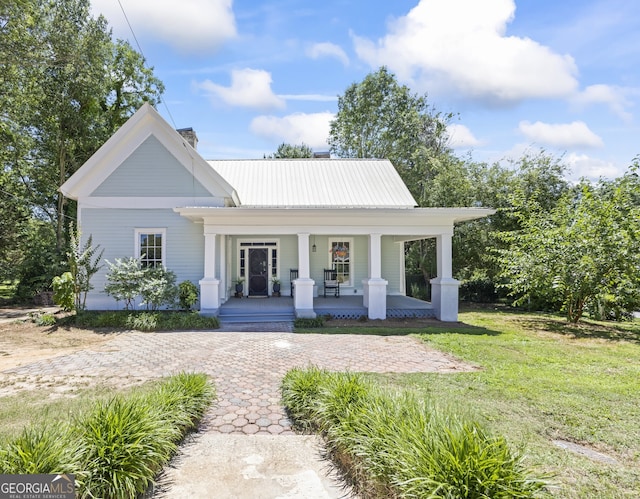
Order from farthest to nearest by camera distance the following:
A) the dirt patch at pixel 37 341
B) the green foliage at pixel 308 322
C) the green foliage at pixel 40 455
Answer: the green foliage at pixel 308 322, the dirt patch at pixel 37 341, the green foliage at pixel 40 455

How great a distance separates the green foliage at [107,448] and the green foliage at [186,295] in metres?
7.61

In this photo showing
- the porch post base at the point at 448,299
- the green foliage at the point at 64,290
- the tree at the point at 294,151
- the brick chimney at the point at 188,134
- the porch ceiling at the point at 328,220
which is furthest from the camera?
the tree at the point at 294,151

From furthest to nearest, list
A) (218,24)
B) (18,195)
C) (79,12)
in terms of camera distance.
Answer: (18,195)
(79,12)
(218,24)

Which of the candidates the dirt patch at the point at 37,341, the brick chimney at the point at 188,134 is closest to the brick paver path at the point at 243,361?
the dirt patch at the point at 37,341

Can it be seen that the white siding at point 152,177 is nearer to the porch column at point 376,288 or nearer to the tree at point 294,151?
the porch column at point 376,288

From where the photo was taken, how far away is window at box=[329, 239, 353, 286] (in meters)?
14.8

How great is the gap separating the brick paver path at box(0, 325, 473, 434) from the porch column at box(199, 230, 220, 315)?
1.55 meters

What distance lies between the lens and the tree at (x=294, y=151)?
35.5 m

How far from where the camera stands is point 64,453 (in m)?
2.63

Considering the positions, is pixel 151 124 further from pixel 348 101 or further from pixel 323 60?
pixel 348 101

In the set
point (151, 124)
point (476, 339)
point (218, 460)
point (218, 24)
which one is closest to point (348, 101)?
point (151, 124)

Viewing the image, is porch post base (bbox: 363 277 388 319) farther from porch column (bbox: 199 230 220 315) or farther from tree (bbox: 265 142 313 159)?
tree (bbox: 265 142 313 159)

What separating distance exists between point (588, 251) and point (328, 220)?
7.90m

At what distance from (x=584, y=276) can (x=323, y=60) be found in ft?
35.2
